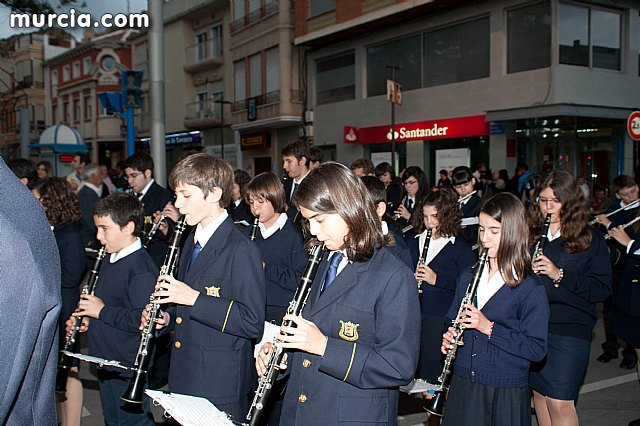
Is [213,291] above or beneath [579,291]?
above

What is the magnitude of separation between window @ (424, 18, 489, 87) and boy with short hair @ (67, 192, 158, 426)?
597 inches

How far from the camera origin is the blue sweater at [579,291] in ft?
12.9

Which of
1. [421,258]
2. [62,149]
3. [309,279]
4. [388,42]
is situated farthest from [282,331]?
[388,42]

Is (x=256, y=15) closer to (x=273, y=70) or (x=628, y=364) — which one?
(x=273, y=70)

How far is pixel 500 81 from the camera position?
16.4 metres

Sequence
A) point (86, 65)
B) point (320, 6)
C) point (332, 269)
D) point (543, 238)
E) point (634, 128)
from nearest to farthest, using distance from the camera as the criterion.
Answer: point (332, 269)
point (543, 238)
point (634, 128)
point (320, 6)
point (86, 65)

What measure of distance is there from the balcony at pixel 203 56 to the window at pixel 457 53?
13680mm

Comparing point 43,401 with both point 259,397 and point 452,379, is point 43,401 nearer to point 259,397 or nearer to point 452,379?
point 259,397

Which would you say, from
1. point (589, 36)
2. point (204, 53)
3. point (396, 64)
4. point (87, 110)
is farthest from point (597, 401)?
point (87, 110)

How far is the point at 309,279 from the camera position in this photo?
250 centimetres

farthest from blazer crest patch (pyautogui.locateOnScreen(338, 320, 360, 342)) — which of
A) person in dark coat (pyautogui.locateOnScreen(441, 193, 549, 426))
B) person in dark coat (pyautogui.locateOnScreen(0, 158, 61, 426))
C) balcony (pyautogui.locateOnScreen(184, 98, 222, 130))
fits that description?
balcony (pyautogui.locateOnScreen(184, 98, 222, 130))

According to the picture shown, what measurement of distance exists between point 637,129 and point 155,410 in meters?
9.11

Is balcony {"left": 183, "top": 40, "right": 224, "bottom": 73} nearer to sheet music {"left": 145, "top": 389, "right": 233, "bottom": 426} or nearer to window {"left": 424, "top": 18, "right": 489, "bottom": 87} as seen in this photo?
window {"left": 424, "top": 18, "right": 489, "bottom": 87}
